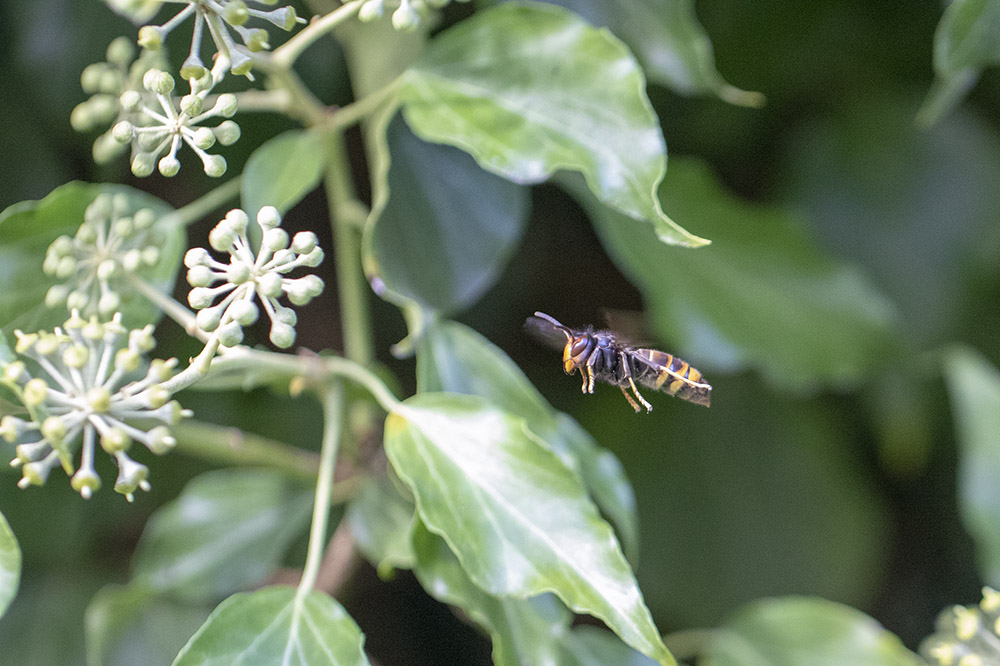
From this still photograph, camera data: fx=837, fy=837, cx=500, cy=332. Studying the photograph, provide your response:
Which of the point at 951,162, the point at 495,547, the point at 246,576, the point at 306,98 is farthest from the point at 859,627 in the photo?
the point at 951,162

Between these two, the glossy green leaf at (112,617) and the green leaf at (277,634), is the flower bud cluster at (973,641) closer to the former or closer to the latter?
the green leaf at (277,634)

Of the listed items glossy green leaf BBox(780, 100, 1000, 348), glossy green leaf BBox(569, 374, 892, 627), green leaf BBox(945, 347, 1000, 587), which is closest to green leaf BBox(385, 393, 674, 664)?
green leaf BBox(945, 347, 1000, 587)

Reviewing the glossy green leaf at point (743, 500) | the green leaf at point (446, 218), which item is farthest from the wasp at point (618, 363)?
the glossy green leaf at point (743, 500)

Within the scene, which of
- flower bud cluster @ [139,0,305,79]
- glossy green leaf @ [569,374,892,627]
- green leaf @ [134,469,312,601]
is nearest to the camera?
flower bud cluster @ [139,0,305,79]

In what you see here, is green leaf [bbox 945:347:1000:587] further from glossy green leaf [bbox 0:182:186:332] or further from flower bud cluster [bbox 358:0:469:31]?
glossy green leaf [bbox 0:182:186:332]

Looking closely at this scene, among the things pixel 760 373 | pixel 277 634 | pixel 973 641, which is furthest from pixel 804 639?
pixel 277 634

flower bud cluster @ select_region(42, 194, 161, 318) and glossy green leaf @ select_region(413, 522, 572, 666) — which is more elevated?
flower bud cluster @ select_region(42, 194, 161, 318)
